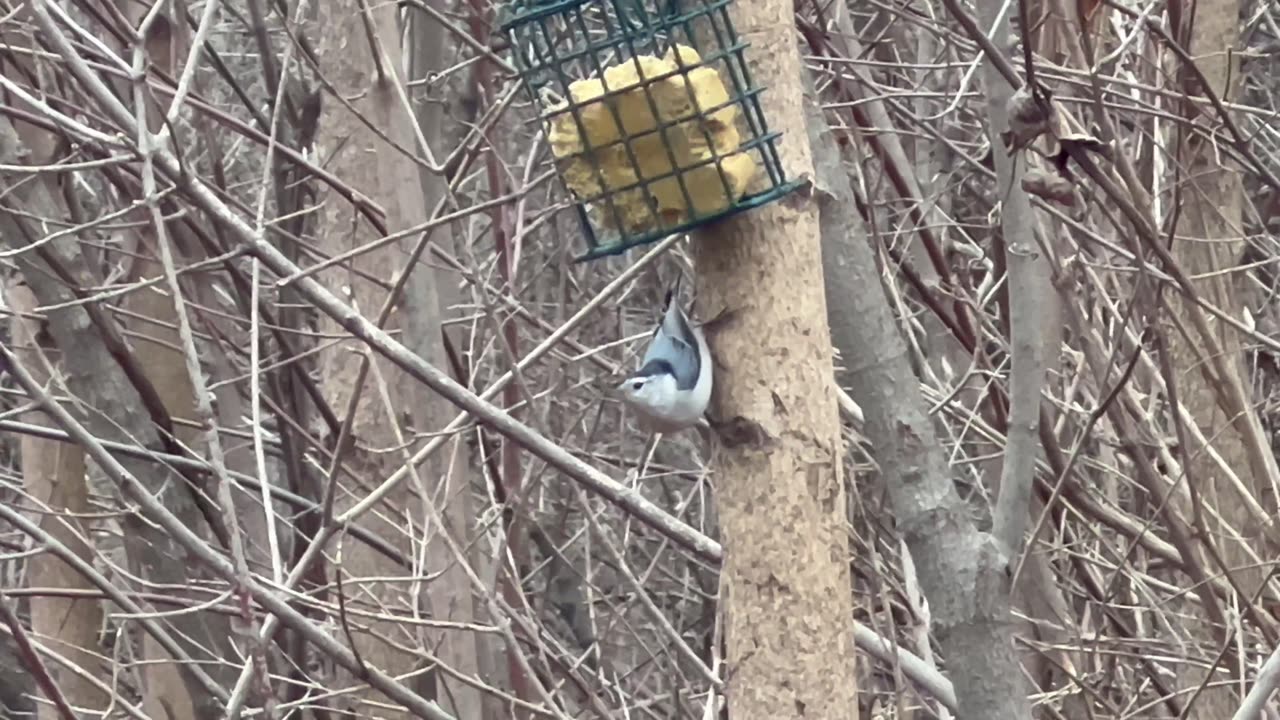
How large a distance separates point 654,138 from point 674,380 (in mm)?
334

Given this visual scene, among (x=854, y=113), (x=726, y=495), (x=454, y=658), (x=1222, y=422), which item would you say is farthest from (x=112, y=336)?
(x=1222, y=422)

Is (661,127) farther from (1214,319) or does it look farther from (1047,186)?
(1214,319)

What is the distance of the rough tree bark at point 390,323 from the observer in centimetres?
298

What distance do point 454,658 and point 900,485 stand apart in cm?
104

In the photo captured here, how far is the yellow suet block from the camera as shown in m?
1.95

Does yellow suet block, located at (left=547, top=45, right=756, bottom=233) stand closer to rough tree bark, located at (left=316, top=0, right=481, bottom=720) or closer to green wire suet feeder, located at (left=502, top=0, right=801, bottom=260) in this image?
green wire suet feeder, located at (left=502, top=0, right=801, bottom=260)

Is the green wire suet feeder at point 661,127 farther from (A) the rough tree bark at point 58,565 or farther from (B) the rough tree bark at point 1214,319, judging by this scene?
(A) the rough tree bark at point 58,565

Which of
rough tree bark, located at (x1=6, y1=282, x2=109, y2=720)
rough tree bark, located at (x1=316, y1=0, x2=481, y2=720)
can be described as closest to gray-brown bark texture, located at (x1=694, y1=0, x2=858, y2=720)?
rough tree bark, located at (x1=316, y1=0, x2=481, y2=720)

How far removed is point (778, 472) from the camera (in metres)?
1.91

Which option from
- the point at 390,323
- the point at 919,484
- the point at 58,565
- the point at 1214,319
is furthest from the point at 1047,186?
the point at 58,565

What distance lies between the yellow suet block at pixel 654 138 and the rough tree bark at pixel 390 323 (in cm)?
83

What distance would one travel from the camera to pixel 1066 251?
3.66 meters

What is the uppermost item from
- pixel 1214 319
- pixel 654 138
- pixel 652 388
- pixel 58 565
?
pixel 654 138

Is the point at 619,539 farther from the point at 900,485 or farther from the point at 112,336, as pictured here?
the point at 900,485
